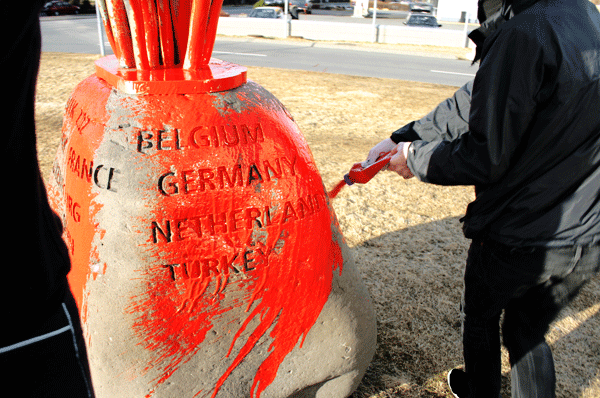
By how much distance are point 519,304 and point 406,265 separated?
4.95 ft

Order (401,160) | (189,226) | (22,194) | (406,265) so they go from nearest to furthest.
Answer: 1. (22,194)
2. (189,226)
3. (401,160)
4. (406,265)

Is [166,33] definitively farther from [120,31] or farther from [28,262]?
[28,262]

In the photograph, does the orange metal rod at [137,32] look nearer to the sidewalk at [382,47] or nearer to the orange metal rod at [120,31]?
the orange metal rod at [120,31]

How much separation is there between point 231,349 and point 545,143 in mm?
1196

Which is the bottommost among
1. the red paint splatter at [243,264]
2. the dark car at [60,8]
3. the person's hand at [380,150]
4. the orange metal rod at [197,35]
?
the red paint splatter at [243,264]

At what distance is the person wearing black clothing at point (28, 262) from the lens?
0.87 meters

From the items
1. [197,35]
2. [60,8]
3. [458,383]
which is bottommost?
[458,383]

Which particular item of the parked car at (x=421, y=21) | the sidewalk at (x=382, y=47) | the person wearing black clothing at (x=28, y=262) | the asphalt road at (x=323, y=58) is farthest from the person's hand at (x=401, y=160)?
the parked car at (x=421, y=21)

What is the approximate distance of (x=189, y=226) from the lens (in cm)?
151

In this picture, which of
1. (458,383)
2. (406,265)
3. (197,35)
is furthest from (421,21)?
(197,35)

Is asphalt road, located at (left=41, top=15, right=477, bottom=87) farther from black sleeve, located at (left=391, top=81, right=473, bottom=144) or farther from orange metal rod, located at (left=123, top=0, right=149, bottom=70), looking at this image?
orange metal rod, located at (left=123, top=0, right=149, bottom=70)

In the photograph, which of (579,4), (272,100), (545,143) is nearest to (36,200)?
(272,100)

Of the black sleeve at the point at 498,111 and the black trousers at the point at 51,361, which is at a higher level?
the black sleeve at the point at 498,111

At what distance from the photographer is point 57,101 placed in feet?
23.3
